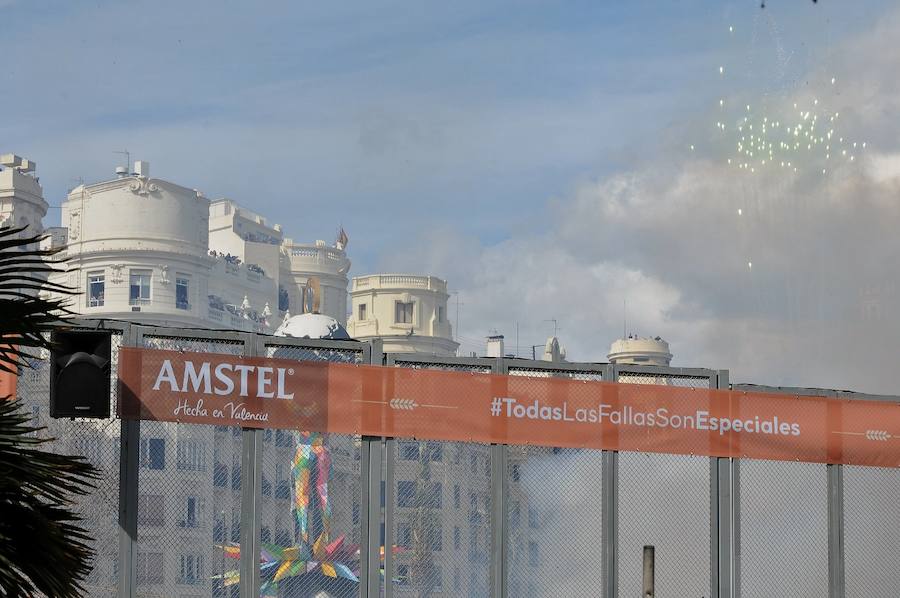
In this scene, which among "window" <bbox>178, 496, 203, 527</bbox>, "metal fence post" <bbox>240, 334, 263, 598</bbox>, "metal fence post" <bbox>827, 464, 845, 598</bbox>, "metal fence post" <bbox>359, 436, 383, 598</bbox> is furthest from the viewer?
"metal fence post" <bbox>827, 464, 845, 598</bbox>

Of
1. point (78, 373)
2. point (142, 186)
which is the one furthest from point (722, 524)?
point (142, 186)

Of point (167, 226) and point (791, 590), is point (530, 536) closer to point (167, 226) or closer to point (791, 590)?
point (791, 590)

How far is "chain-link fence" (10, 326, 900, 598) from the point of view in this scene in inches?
765

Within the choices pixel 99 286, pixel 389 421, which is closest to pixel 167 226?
pixel 99 286

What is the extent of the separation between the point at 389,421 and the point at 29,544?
391 inches

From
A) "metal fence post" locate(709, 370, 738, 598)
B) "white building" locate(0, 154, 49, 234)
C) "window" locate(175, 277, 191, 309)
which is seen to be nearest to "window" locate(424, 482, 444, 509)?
"metal fence post" locate(709, 370, 738, 598)

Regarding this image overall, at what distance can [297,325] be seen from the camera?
88.1 m

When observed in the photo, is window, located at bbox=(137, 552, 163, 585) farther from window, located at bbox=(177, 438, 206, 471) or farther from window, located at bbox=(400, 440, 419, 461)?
window, located at bbox=(400, 440, 419, 461)

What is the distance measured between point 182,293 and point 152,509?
182m

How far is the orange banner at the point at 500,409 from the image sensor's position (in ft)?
65.5

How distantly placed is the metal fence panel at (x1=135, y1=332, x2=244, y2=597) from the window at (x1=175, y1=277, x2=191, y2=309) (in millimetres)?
179434

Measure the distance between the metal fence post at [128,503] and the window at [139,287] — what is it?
579 feet

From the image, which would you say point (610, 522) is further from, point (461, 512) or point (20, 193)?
point (20, 193)

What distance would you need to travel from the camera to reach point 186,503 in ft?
63.5
